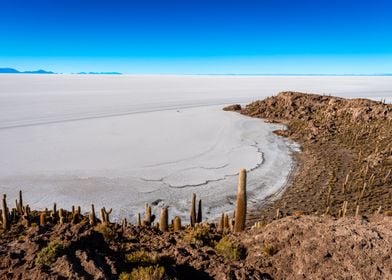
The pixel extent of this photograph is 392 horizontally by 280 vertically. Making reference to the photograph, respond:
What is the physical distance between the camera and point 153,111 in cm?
4575

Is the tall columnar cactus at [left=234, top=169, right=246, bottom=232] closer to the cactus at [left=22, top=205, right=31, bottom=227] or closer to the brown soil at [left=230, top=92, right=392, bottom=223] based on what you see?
the brown soil at [left=230, top=92, right=392, bottom=223]

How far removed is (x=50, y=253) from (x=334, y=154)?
64.3 feet

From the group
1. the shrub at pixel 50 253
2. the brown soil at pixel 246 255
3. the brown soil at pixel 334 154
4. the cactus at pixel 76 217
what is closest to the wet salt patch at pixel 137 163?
the brown soil at pixel 334 154

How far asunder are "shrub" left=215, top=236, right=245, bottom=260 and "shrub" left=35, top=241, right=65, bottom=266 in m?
3.51

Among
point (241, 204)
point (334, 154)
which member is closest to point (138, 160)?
point (334, 154)

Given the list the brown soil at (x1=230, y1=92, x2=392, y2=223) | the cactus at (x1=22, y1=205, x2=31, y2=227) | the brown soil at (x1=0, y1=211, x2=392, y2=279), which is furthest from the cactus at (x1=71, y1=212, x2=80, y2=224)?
the brown soil at (x1=230, y1=92, x2=392, y2=223)

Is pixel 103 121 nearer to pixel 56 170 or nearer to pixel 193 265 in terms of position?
pixel 56 170

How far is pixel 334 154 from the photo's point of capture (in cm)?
2244

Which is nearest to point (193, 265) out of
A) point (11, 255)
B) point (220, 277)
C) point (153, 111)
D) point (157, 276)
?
point (220, 277)

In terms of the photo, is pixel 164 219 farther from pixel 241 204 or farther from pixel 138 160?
pixel 138 160

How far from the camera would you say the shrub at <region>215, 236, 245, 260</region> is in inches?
313

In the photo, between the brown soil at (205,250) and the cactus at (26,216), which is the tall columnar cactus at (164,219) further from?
the cactus at (26,216)

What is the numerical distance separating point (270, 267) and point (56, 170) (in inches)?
625

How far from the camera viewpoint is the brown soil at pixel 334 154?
49.1 ft
